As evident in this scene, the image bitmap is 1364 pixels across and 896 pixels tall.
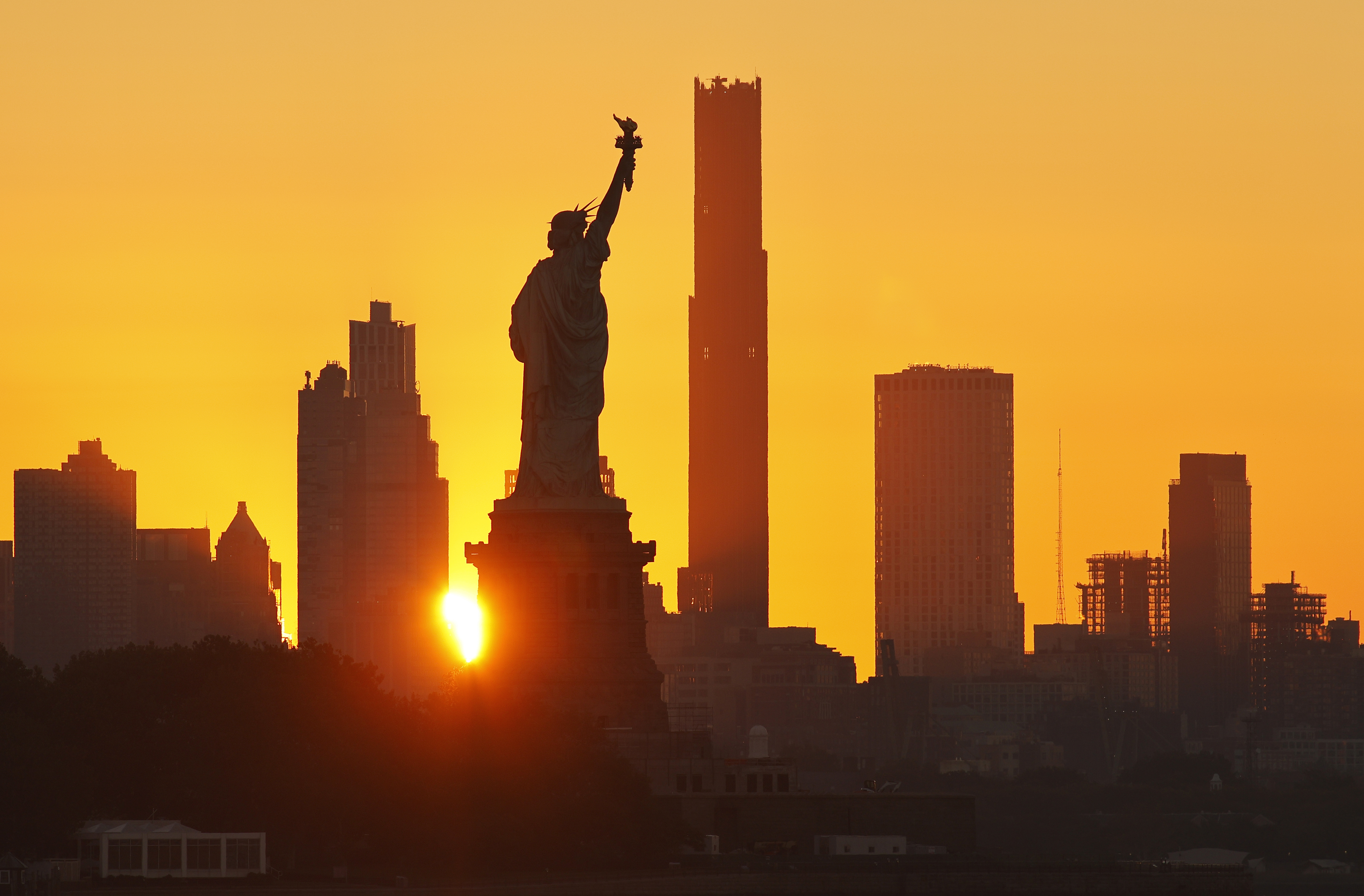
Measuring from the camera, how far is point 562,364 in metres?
155

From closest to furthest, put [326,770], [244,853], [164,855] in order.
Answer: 1. [164,855]
2. [244,853]
3. [326,770]

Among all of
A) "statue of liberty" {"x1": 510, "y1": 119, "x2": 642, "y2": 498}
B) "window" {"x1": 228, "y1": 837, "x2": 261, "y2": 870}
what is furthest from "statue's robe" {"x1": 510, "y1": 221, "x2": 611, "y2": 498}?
"window" {"x1": 228, "y1": 837, "x2": 261, "y2": 870}

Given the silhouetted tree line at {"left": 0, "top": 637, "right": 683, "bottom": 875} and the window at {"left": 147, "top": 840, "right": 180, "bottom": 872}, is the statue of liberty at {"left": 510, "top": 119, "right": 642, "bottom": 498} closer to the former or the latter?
the silhouetted tree line at {"left": 0, "top": 637, "right": 683, "bottom": 875}

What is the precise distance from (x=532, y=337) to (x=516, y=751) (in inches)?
842

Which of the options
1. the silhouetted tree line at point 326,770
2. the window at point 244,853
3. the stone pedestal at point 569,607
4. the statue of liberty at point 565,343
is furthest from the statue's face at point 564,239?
the window at point 244,853

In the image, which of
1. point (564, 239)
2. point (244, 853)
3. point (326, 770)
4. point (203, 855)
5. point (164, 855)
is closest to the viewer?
point (164, 855)

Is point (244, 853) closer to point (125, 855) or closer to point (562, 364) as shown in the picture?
point (125, 855)

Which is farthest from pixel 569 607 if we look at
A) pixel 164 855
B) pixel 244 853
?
pixel 164 855

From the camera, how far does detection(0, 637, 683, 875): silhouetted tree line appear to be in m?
133

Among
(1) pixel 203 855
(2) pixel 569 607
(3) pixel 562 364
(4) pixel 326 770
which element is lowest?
(1) pixel 203 855

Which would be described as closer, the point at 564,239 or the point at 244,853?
the point at 244,853

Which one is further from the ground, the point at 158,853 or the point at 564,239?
the point at 564,239

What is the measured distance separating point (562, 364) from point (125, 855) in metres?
35.7

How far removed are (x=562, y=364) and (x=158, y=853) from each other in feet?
115
